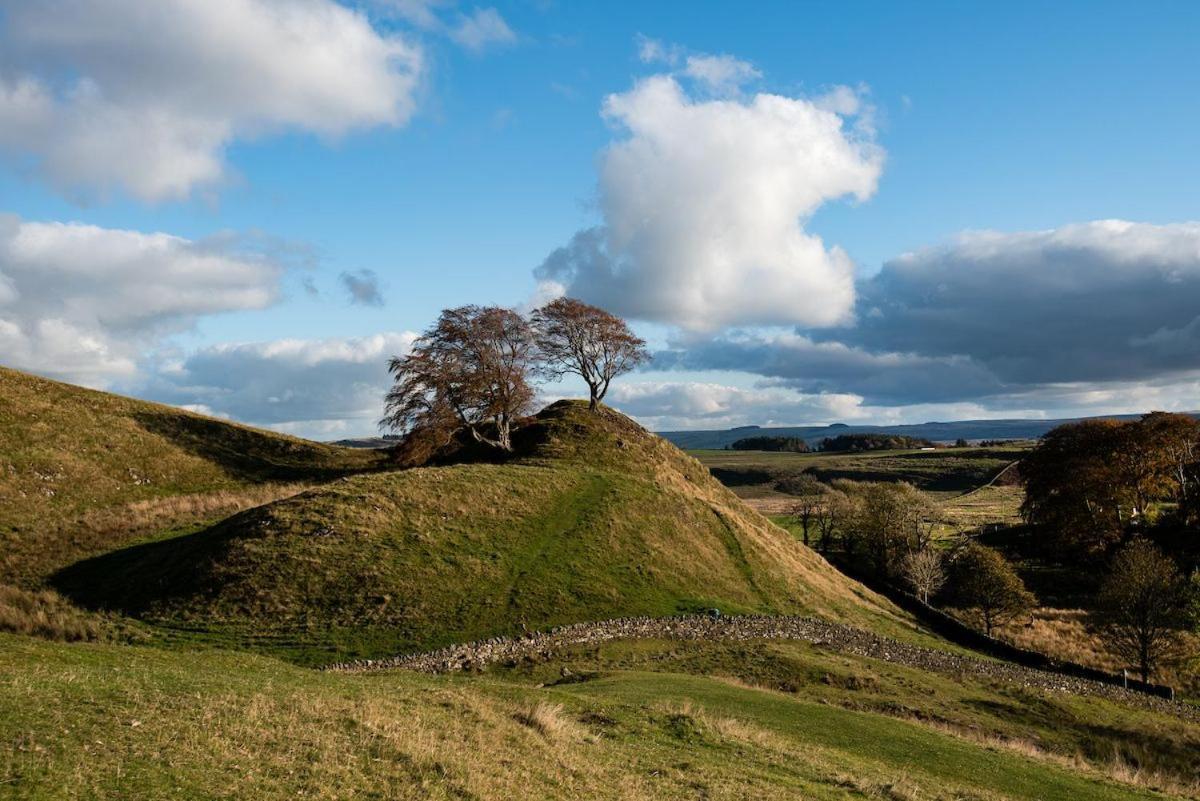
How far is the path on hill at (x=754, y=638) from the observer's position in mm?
36062

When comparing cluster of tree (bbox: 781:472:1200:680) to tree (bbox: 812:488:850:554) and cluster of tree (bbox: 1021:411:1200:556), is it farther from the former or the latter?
cluster of tree (bbox: 1021:411:1200:556)

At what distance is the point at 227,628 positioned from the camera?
119 ft

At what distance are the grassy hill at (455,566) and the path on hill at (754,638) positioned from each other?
1.52 meters

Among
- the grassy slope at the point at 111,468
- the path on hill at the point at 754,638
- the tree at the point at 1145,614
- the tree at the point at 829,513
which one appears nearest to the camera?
the path on hill at the point at 754,638

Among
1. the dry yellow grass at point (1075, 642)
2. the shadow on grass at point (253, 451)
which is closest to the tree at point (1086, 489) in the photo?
the dry yellow grass at point (1075, 642)

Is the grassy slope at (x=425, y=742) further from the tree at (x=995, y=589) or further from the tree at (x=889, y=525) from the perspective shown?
the tree at (x=889, y=525)

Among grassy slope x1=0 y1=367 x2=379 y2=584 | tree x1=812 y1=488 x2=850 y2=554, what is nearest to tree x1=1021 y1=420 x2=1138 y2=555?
tree x1=812 y1=488 x2=850 y2=554

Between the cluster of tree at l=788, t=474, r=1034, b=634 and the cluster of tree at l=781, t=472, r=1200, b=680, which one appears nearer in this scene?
the cluster of tree at l=781, t=472, r=1200, b=680

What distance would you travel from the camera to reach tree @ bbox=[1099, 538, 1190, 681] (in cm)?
5756

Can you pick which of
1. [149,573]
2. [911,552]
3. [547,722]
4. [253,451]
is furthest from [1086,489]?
[253,451]

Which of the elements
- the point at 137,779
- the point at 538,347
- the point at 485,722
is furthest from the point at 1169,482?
the point at 137,779

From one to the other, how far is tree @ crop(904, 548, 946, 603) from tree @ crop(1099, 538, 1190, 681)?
17.2 m

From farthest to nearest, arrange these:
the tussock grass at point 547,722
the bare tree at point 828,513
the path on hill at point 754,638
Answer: the bare tree at point 828,513
the path on hill at point 754,638
the tussock grass at point 547,722

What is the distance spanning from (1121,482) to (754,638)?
7697cm
